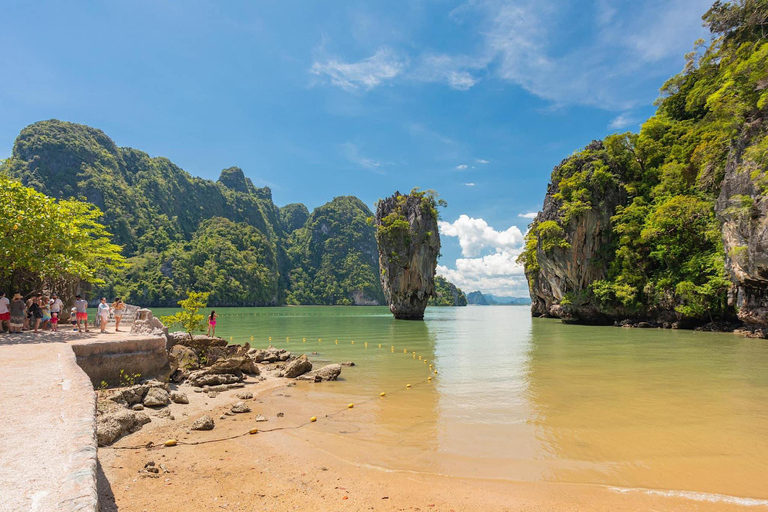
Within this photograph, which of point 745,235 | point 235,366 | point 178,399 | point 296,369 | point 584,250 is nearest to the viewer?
point 178,399

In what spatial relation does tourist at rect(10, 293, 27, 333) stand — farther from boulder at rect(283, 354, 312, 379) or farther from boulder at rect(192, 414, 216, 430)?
boulder at rect(192, 414, 216, 430)

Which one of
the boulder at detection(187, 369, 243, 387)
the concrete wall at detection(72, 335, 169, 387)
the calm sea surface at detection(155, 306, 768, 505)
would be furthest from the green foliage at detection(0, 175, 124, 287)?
the calm sea surface at detection(155, 306, 768, 505)

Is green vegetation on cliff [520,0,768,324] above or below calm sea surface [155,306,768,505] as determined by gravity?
above

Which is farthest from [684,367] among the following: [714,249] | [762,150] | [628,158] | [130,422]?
[628,158]

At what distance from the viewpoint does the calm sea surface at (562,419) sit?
5.75m

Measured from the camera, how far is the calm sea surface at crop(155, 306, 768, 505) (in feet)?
18.9

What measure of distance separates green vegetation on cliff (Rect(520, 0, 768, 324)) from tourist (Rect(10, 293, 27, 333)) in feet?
109

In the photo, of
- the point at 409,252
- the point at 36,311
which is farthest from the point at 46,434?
the point at 409,252

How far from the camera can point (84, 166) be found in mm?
111938

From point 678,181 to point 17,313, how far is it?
1741 inches

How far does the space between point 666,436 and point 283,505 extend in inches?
278

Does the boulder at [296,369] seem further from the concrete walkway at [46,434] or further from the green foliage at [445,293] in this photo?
the green foliage at [445,293]

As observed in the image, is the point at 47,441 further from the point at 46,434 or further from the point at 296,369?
the point at 296,369

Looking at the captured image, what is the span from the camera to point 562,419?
322 inches
